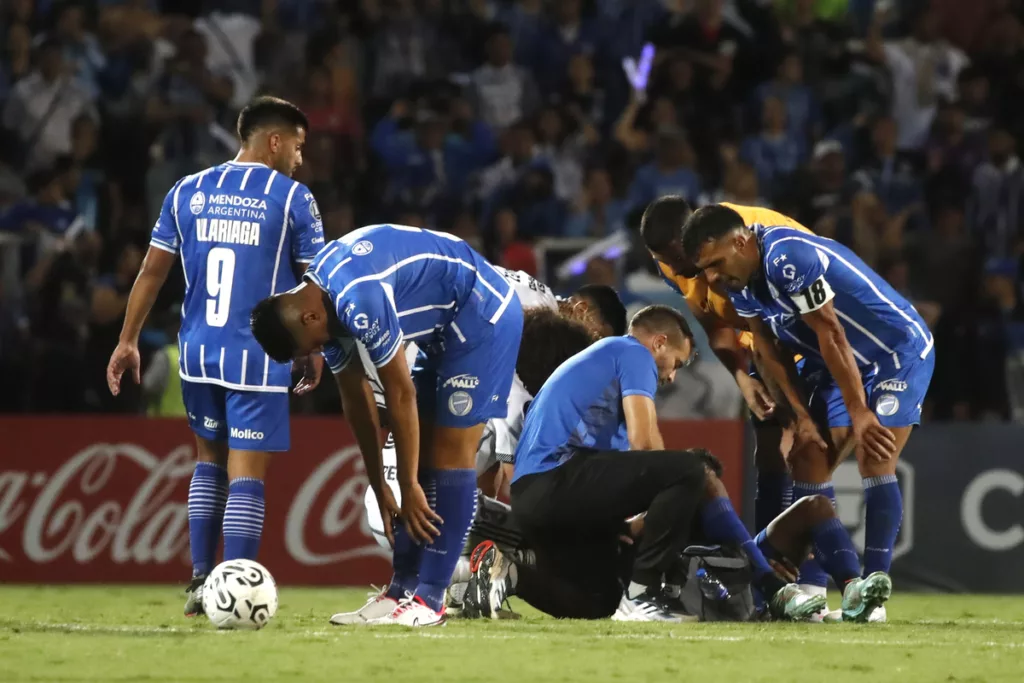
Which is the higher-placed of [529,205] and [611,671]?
[529,205]

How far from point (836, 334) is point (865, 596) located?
115 centimetres

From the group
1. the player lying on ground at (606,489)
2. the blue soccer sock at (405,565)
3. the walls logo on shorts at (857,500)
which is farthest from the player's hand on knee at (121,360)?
the walls logo on shorts at (857,500)

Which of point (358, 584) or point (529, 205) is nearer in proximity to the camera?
point (358, 584)

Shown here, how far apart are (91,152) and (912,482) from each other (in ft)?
22.7

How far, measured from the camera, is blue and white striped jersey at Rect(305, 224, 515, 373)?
20.0 ft

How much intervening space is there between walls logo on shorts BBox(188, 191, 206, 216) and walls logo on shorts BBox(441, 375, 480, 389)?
56.2 inches

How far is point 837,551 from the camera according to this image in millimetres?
7504

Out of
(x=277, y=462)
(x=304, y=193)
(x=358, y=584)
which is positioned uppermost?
(x=304, y=193)

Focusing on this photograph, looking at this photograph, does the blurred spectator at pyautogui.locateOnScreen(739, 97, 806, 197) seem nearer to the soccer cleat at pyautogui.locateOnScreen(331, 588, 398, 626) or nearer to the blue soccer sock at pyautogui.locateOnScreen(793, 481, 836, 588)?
the blue soccer sock at pyautogui.locateOnScreen(793, 481, 836, 588)

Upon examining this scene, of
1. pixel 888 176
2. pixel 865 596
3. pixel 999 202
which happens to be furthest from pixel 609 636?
pixel 999 202

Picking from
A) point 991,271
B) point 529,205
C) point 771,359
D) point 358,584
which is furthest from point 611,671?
point 991,271

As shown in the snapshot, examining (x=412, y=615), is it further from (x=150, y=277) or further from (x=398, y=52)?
(x=398, y=52)

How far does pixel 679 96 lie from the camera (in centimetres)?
1438

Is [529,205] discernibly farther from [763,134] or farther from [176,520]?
[176,520]
